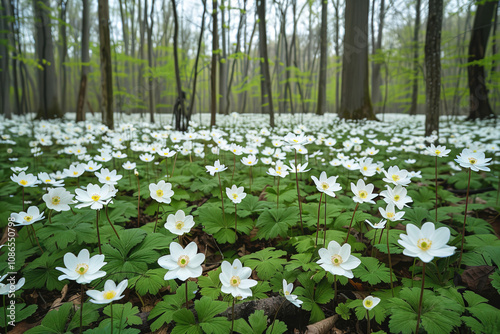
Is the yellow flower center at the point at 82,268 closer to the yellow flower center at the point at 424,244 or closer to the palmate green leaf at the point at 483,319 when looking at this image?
the yellow flower center at the point at 424,244

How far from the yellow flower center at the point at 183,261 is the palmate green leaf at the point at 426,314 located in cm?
83

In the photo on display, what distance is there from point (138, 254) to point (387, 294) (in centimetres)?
131

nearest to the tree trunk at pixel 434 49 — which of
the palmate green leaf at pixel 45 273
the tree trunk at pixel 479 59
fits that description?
the palmate green leaf at pixel 45 273

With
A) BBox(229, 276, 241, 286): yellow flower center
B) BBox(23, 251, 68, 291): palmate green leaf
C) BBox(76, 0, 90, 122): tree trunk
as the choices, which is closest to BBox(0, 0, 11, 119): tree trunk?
BBox(76, 0, 90, 122): tree trunk

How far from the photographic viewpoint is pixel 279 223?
5.67 feet

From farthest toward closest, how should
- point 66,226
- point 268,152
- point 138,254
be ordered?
point 268,152
point 66,226
point 138,254

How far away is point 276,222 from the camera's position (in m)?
1.78

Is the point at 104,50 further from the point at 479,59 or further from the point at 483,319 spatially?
the point at 479,59

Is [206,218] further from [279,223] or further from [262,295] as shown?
[262,295]

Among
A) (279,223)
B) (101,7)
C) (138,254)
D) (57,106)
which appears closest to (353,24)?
(101,7)

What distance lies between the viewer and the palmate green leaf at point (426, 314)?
973mm

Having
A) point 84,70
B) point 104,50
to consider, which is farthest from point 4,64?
point 104,50

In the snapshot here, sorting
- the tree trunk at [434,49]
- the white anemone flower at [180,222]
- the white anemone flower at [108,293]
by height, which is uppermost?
the tree trunk at [434,49]

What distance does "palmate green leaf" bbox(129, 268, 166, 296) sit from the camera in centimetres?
122
